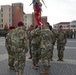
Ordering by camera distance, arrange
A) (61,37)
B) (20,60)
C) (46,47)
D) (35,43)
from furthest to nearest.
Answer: (61,37)
(35,43)
(46,47)
(20,60)

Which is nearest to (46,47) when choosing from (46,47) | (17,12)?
(46,47)

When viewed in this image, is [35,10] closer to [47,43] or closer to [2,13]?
[47,43]

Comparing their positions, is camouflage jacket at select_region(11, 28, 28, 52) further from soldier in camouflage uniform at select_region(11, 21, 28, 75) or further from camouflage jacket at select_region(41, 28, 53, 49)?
camouflage jacket at select_region(41, 28, 53, 49)

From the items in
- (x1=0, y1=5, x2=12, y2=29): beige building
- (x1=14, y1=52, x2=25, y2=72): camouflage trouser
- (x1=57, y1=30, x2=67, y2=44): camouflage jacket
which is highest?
(x1=0, y1=5, x2=12, y2=29): beige building

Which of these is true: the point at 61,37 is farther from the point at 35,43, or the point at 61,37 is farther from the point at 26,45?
the point at 26,45

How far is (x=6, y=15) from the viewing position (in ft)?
449

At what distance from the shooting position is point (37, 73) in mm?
10156

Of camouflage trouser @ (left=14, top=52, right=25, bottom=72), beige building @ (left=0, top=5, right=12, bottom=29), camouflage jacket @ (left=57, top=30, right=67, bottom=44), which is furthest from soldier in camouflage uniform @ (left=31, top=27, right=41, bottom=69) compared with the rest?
beige building @ (left=0, top=5, right=12, bottom=29)

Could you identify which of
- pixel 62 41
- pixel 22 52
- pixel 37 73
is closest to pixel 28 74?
pixel 37 73

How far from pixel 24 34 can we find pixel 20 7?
116749mm

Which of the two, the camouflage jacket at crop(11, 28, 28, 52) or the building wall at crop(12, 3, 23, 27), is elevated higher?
Result: the building wall at crop(12, 3, 23, 27)

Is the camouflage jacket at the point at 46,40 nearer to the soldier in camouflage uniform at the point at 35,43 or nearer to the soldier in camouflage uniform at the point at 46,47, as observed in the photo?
the soldier in camouflage uniform at the point at 46,47

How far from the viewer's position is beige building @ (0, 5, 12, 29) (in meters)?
134

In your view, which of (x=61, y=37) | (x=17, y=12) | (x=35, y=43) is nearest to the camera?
(x=35, y=43)
